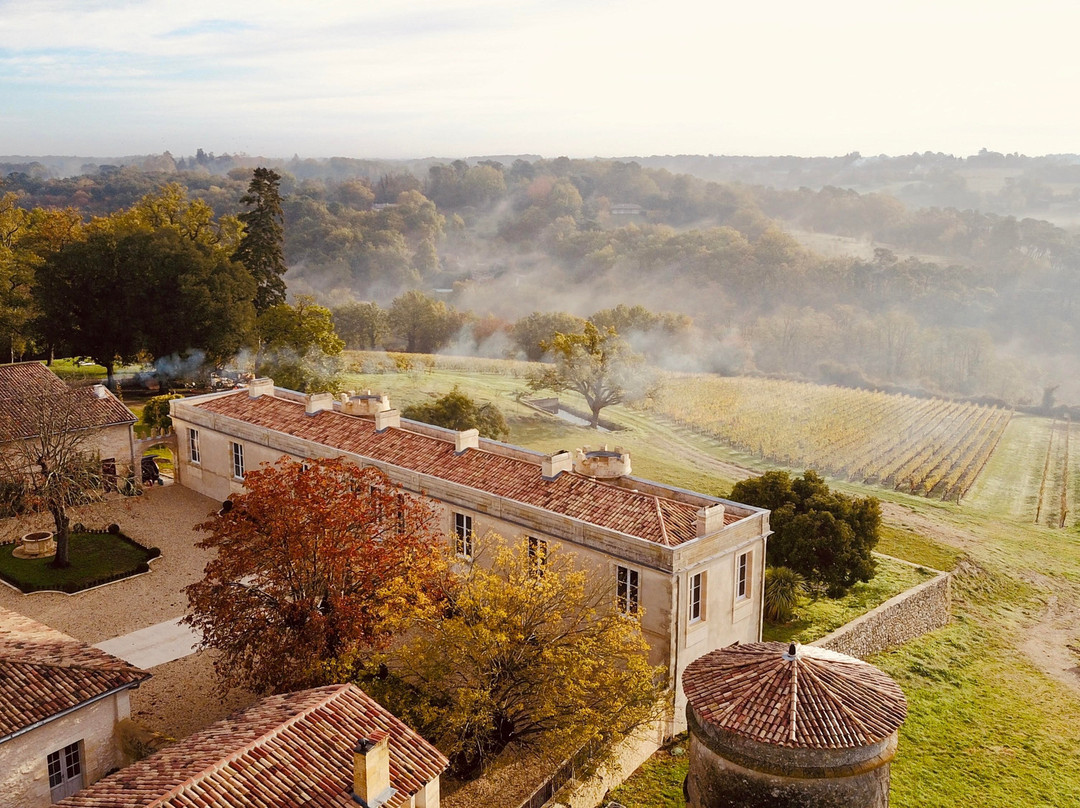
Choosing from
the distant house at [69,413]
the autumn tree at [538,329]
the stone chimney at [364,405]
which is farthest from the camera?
the autumn tree at [538,329]

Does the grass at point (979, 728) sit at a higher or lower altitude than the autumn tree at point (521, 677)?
lower

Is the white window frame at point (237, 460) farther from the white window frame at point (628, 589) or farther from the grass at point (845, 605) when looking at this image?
the grass at point (845, 605)

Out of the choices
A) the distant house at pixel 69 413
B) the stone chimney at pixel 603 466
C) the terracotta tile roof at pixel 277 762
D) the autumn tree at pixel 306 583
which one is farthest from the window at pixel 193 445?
the terracotta tile roof at pixel 277 762

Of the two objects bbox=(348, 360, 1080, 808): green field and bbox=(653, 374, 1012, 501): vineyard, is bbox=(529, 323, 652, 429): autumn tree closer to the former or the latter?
bbox=(348, 360, 1080, 808): green field

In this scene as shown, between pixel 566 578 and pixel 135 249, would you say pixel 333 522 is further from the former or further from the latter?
pixel 135 249

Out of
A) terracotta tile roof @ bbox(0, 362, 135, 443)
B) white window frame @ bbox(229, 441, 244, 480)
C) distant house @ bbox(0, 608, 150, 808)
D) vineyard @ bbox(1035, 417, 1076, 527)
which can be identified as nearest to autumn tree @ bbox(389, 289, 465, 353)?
vineyard @ bbox(1035, 417, 1076, 527)

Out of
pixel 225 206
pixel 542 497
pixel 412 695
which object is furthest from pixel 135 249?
pixel 225 206

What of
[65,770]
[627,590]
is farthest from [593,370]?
[65,770]
